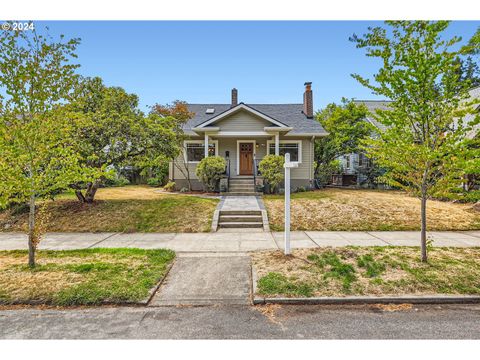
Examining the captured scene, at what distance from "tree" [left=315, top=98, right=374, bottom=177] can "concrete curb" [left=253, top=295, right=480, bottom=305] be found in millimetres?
14873

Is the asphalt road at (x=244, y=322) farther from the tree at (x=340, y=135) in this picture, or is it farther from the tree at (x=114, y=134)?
the tree at (x=340, y=135)

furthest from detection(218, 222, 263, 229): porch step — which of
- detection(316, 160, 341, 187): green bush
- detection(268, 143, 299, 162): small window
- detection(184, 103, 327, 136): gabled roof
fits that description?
detection(316, 160, 341, 187): green bush

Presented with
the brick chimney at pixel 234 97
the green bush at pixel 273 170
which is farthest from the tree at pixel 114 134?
the brick chimney at pixel 234 97

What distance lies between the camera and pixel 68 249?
6.12m

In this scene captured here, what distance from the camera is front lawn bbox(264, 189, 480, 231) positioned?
→ 27.0ft

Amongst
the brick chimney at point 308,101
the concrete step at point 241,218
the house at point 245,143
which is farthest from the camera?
the brick chimney at point 308,101

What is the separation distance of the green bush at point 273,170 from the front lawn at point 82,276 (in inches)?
329

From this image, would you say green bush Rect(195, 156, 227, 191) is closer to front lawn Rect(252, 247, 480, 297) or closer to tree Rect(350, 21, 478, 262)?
front lawn Rect(252, 247, 480, 297)

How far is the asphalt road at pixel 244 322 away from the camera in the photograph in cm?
292

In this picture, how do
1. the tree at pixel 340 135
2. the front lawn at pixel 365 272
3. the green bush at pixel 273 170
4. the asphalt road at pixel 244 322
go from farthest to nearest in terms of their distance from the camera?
the tree at pixel 340 135 → the green bush at pixel 273 170 → the front lawn at pixel 365 272 → the asphalt road at pixel 244 322

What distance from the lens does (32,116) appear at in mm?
4656

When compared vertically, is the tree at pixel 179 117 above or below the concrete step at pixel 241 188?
above

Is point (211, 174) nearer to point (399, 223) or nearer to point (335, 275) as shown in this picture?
point (399, 223)

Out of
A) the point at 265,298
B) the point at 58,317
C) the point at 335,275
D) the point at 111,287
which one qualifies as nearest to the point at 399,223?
the point at 335,275
